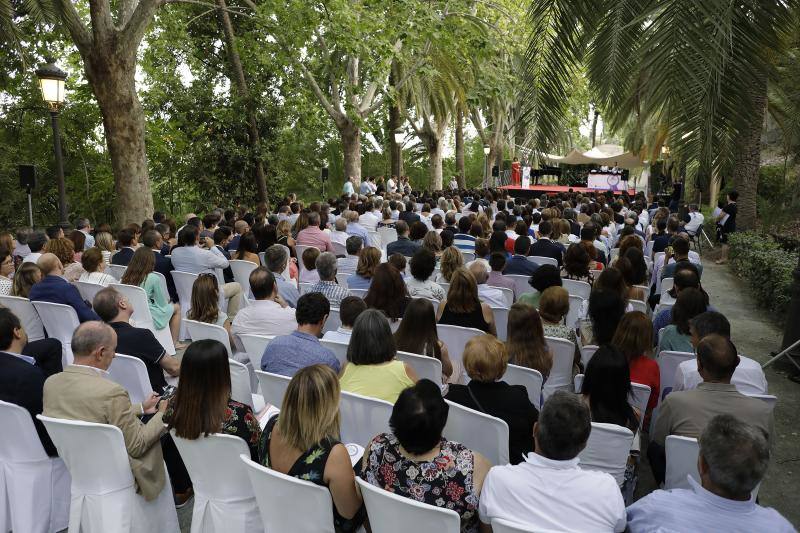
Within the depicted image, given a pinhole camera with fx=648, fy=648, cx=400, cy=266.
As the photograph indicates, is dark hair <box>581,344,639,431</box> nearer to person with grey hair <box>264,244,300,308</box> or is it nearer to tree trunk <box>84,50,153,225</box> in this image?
person with grey hair <box>264,244,300,308</box>

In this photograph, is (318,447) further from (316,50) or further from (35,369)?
(316,50)

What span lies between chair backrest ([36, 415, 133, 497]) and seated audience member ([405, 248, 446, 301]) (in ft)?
10.6

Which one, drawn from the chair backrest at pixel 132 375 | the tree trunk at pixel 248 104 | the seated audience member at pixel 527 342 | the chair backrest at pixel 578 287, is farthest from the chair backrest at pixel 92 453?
the tree trunk at pixel 248 104

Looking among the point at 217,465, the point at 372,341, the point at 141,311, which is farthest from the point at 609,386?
the point at 141,311

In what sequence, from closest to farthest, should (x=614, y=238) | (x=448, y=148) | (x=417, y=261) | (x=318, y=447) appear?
(x=318, y=447) < (x=417, y=261) < (x=614, y=238) < (x=448, y=148)

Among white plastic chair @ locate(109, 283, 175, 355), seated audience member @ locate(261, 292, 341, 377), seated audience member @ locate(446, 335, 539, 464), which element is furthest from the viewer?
white plastic chair @ locate(109, 283, 175, 355)

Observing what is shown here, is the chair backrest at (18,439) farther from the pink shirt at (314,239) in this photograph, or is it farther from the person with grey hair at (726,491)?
the pink shirt at (314,239)

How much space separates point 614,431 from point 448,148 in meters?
50.6

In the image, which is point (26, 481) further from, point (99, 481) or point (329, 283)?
point (329, 283)

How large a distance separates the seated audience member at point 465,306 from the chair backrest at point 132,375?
238 cm

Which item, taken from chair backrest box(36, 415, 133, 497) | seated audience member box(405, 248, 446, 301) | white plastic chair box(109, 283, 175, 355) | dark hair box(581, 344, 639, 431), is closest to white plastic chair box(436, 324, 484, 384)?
seated audience member box(405, 248, 446, 301)

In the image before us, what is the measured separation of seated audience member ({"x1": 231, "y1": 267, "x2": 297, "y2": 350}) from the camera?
16.7 ft

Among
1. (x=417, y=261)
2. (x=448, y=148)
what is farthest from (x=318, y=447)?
(x=448, y=148)

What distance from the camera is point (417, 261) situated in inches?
236
